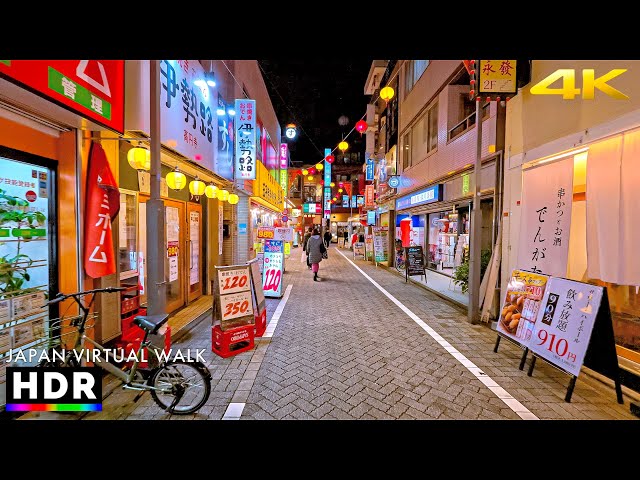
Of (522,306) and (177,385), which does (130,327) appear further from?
(522,306)

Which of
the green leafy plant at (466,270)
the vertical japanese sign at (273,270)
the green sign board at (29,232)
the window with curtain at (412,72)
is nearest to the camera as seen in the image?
the green sign board at (29,232)

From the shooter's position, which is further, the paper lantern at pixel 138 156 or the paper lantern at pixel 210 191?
the paper lantern at pixel 210 191

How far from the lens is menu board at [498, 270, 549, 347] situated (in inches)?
192

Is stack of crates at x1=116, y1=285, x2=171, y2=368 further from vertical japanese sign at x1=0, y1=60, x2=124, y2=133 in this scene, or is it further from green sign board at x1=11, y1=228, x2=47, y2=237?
vertical japanese sign at x1=0, y1=60, x2=124, y2=133

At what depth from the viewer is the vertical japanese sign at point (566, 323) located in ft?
12.9

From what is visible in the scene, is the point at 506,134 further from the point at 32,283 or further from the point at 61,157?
the point at 32,283

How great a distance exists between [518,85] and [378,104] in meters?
21.5

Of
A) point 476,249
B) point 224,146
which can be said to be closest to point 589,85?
point 476,249

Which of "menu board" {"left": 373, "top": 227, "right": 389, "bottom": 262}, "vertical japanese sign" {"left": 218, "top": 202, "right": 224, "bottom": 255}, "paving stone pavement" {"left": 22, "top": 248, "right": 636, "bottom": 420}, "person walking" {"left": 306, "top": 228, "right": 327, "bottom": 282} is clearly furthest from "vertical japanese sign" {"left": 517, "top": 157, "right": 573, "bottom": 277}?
"menu board" {"left": 373, "top": 227, "right": 389, "bottom": 262}

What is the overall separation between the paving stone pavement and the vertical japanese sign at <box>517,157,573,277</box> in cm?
187

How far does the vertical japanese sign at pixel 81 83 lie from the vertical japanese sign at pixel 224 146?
509 centimetres

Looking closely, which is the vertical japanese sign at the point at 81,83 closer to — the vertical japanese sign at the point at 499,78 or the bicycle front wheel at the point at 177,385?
the bicycle front wheel at the point at 177,385

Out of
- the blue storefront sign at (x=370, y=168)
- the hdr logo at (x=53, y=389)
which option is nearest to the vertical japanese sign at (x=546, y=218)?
the hdr logo at (x=53, y=389)
